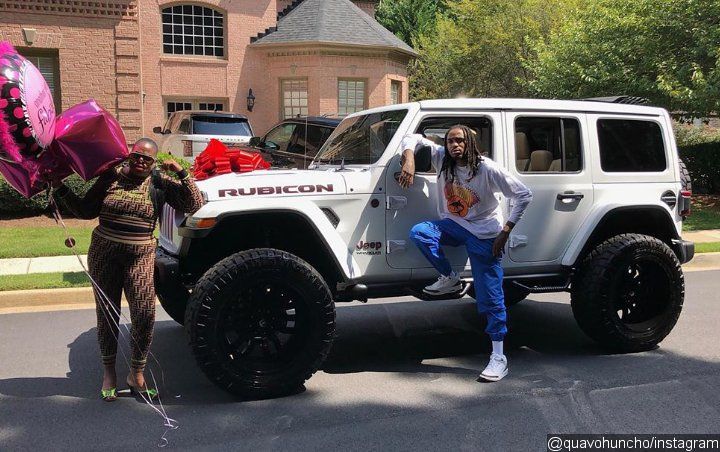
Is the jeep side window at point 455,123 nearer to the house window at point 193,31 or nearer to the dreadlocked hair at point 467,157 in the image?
the dreadlocked hair at point 467,157

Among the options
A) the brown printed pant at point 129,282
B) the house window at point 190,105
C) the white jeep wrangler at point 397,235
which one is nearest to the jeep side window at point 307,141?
the white jeep wrangler at point 397,235

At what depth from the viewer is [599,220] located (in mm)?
5180

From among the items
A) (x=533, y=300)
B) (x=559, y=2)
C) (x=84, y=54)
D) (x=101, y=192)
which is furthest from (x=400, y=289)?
(x=559, y=2)

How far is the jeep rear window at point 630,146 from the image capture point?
17.6 feet

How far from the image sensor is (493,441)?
3.74 metres

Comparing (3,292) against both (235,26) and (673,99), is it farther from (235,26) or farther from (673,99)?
(235,26)

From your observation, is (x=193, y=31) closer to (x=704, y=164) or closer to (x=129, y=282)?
(x=704, y=164)

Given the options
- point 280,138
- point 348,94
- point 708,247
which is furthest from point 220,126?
point 708,247

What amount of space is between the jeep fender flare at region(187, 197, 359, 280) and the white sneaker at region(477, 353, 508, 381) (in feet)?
3.88

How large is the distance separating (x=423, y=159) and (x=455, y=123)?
471 millimetres

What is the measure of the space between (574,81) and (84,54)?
13.3m

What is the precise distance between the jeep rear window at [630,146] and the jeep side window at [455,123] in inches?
39.9

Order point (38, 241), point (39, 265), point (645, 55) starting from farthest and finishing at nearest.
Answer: point (645, 55) < point (38, 241) < point (39, 265)

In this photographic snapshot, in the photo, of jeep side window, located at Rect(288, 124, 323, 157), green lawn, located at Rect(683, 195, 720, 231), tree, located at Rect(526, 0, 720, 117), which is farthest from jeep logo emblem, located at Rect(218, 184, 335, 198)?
tree, located at Rect(526, 0, 720, 117)
